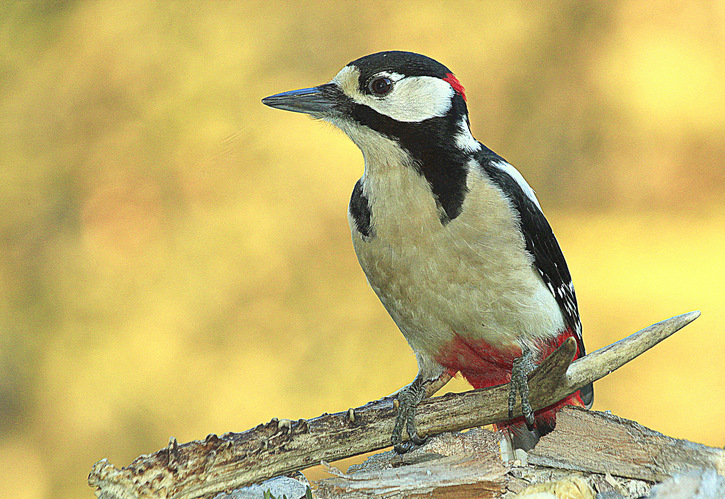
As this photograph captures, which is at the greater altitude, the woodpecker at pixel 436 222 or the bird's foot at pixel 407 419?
the woodpecker at pixel 436 222

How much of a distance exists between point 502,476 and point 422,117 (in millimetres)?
942

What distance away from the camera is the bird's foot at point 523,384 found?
1.57m

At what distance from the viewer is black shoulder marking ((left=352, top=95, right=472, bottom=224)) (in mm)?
1602

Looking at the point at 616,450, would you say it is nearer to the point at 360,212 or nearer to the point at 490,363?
the point at 490,363

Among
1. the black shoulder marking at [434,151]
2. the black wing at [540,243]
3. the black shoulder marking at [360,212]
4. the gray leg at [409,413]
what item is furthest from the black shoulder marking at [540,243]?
the gray leg at [409,413]

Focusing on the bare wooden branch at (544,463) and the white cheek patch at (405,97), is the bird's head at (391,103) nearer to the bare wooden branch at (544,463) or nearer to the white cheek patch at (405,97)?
the white cheek patch at (405,97)

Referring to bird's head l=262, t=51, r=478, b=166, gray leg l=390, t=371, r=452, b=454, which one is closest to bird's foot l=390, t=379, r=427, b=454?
gray leg l=390, t=371, r=452, b=454

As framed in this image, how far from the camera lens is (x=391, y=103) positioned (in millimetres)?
1598

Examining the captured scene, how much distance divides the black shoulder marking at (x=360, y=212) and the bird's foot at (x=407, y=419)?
44 centimetres

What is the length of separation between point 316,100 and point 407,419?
84cm

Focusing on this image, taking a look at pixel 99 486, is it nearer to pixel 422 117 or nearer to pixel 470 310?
pixel 470 310

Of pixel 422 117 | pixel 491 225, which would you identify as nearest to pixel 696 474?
pixel 491 225

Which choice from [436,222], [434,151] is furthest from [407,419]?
[434,151]

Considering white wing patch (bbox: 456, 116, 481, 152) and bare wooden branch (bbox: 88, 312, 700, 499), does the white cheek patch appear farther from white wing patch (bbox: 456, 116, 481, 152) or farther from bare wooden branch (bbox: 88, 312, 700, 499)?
bare wooden branch (bbox: 88, 312, 700, 499)
